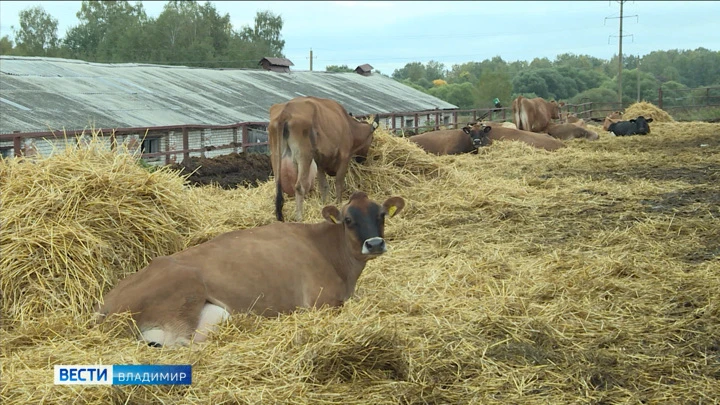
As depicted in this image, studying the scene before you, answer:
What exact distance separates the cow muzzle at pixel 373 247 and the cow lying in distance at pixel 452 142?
37.2 ft

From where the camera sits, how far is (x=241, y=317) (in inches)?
202

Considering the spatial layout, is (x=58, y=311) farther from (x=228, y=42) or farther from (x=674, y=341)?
(x=228, y=42)

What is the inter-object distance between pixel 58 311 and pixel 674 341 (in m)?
3.98

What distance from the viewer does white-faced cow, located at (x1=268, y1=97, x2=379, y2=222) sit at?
31.0 ft

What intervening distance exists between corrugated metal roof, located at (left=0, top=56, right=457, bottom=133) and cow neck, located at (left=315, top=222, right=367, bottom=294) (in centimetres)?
983

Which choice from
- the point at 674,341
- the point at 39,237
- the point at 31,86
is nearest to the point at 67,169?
the point at 39,237

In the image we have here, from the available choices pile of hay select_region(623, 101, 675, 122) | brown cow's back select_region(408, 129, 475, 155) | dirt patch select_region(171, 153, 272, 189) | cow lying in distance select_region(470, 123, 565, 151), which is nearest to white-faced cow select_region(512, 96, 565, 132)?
cow lying in distance select_region(470, 123, 565, 151)

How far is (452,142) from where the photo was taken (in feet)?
56.4

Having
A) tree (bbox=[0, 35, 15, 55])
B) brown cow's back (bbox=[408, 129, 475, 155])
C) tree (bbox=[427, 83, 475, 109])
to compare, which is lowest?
brown cow's back (bbox=[408, 129, 475, 155])

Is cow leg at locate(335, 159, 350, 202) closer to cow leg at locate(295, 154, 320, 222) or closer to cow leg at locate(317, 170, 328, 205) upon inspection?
cow leg at locate(317, 170, 328, 205)

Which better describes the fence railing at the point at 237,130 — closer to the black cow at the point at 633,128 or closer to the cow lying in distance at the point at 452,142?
the cow lying in distance at the point at 452,142

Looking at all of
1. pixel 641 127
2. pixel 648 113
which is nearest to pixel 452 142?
pixel 641 127

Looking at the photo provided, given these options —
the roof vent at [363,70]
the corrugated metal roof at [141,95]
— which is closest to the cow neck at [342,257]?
the corrugated metal roof at [141,95]

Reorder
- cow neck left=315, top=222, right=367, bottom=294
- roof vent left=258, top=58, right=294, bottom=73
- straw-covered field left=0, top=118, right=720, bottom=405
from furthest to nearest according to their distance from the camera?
roof vent left=258, top=58, right=294, bottom=73 → cow neck left=315, top=222, right=367, bottom=294 → straw-covered field left=0, top=118, right=720, bottom=405
